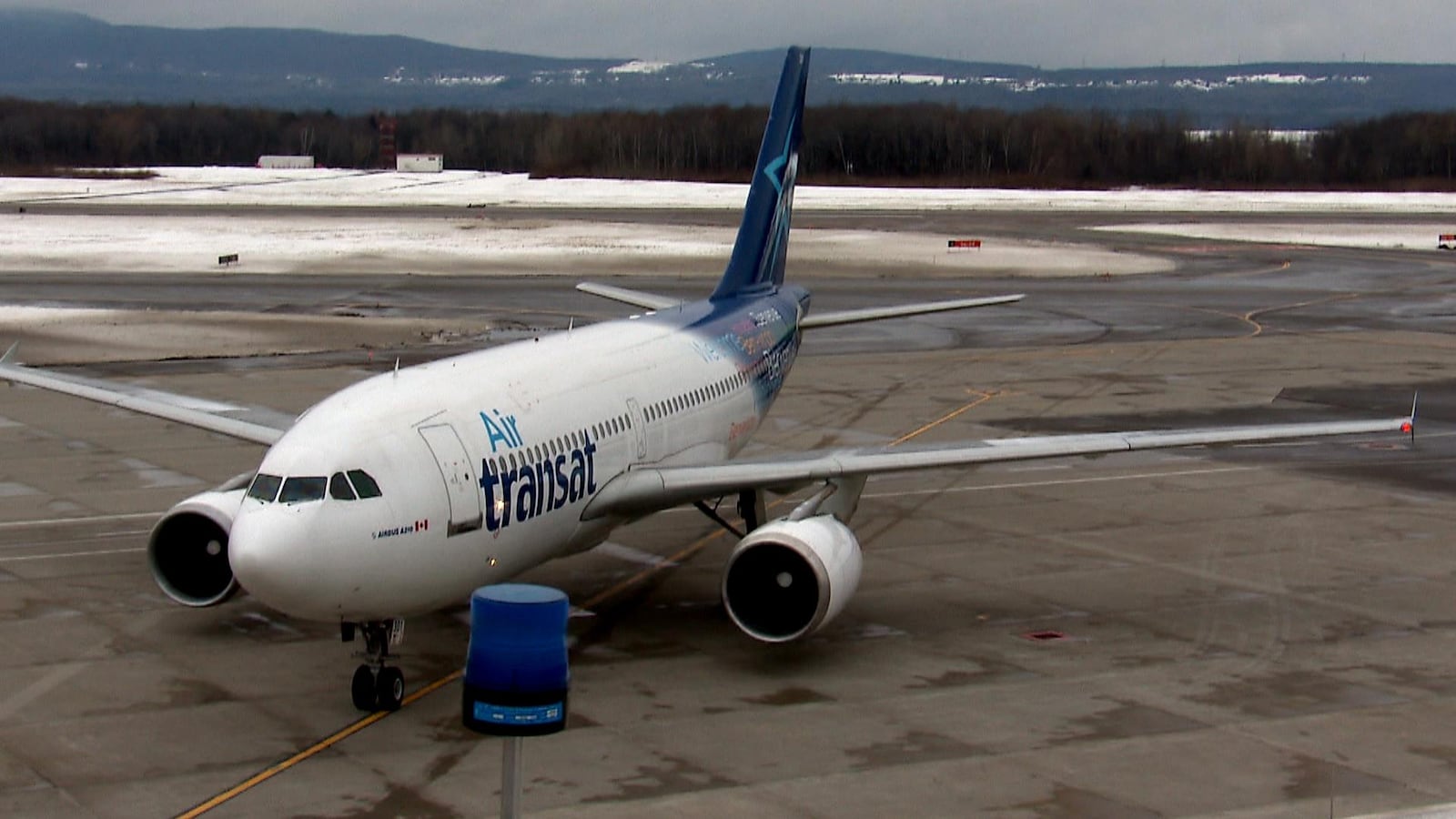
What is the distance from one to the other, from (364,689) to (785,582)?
5.55 m

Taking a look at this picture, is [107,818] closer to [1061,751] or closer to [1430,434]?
[1061,751]

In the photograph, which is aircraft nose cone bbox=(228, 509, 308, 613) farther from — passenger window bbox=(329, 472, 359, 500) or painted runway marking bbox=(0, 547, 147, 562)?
painted runway marking bbox=(0, 547, 147, 562)

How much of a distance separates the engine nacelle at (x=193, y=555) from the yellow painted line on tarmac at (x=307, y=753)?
13.2ft

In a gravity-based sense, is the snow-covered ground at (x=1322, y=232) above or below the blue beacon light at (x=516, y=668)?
below

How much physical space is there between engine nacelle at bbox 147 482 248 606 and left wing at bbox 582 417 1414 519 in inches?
197

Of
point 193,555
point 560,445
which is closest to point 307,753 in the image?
point 560,445

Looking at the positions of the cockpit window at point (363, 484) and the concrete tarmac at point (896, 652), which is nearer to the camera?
the concrete tarmac at point (896, 652)

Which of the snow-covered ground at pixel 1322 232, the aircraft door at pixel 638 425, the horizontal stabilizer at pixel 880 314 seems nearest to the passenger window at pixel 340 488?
the aircraft door at pixel 638 425

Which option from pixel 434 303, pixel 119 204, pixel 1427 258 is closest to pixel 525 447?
pixel 434 303

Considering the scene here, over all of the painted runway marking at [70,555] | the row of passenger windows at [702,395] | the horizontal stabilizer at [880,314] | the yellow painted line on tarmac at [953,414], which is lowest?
the painted runway marking at [70,555]

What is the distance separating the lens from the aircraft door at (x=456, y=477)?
68.2ft

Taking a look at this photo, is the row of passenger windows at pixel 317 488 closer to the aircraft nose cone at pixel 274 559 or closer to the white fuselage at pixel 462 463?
the white fuselage at pixel 462 463

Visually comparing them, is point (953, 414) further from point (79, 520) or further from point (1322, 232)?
point (1322, 232)

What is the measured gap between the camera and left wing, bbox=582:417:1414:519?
81.4 ft
